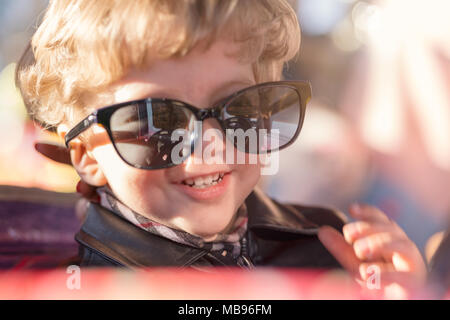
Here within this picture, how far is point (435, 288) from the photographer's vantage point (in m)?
1.01

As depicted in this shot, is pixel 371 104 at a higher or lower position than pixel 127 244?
higher

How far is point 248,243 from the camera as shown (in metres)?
1.06

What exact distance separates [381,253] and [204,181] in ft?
1.39

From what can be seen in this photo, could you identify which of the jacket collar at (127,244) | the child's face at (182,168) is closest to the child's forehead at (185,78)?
the child's face at (182,168)

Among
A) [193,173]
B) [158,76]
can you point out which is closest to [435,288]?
[193,173]

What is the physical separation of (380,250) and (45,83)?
776 mm

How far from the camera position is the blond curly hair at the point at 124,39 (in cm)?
78

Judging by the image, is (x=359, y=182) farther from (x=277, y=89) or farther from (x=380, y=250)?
(x=277, y=89)

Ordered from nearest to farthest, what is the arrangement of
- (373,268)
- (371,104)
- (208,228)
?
(208,228) → (373,268) → (371,104)

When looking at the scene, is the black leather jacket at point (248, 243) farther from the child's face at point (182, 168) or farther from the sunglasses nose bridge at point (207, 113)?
the sunglasses nose bridge at point (207, 113)

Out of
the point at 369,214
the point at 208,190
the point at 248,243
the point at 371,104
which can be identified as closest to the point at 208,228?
the point at 208,190

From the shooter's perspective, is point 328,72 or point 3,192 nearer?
point 3,192

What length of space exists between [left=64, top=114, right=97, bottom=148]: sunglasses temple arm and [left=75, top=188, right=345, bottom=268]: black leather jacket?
0.17 m

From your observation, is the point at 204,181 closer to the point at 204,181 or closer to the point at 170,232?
the point at 204,181
